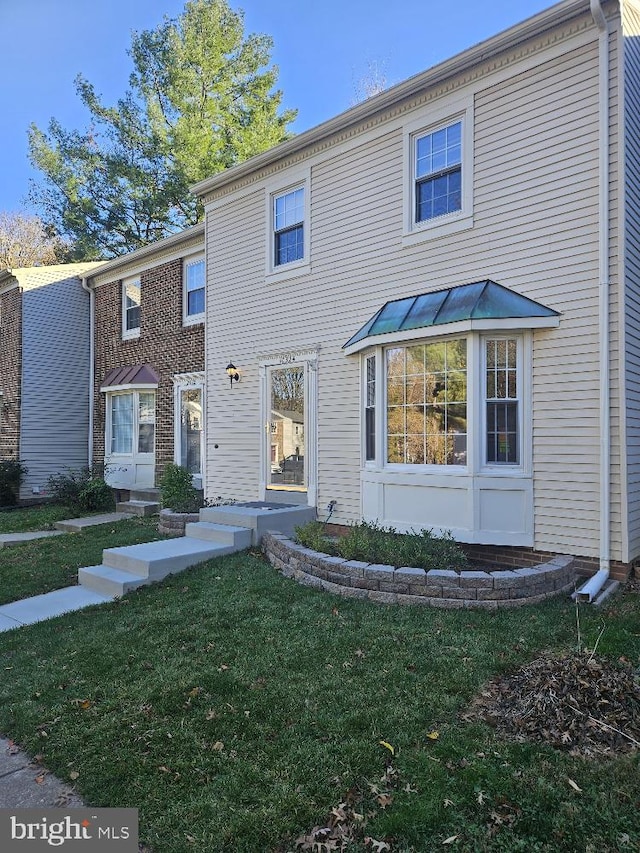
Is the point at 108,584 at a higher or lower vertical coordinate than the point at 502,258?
lower

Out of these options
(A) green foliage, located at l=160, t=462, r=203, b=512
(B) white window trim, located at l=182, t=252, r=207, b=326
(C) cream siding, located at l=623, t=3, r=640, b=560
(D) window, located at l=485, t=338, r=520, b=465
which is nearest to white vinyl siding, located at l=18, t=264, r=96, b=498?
(B) white window trim, located at l=182, t=252, r=207, b=326

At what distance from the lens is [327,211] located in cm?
873

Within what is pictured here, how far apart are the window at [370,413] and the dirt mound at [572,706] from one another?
447 centimetres

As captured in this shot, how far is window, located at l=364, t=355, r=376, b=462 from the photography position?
7.77 m

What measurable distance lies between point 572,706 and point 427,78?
7.37m

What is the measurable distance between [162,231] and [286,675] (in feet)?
71.1

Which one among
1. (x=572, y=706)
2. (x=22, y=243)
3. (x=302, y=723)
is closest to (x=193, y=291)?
(x=302, y=723)

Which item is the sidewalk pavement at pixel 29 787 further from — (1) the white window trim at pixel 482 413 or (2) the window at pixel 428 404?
(2) the window at pixel 428 404

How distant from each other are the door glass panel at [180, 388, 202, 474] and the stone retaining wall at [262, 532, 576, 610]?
21.2 ft

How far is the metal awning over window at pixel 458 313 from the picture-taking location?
6.22m

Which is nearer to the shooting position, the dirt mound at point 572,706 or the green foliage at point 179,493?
the dirt mound at point 572,706

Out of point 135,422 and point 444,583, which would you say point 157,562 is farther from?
point 135,422

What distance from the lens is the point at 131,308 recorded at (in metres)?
14.0

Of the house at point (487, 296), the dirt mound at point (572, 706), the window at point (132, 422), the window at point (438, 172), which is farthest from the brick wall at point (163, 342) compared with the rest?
the dirt mound at point (572, 706)
